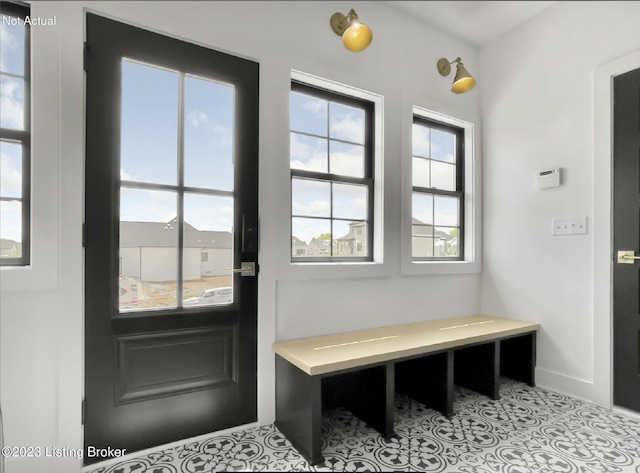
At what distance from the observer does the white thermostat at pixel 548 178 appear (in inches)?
102

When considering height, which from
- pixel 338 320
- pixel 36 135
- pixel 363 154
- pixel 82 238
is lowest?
pixel 338 320

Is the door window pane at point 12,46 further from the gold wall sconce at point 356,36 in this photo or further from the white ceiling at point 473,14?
the white ceiling at point 473,14

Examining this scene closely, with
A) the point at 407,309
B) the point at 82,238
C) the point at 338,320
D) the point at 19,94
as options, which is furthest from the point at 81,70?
the point at 407,309

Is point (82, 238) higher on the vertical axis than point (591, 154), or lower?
lower

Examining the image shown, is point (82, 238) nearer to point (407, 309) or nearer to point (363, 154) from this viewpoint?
point (363, 154)

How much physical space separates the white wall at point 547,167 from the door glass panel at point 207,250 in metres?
2.38

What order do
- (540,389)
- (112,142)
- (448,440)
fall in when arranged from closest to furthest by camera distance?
(112,142), (448,440), (540,389)

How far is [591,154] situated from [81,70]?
127 inches

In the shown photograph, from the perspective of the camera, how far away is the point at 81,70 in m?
1.65

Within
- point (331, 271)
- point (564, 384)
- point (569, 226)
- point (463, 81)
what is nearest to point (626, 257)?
point (569, 226)

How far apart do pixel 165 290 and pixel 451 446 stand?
1.81m

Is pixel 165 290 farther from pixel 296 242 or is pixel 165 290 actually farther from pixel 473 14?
pixel 473 14

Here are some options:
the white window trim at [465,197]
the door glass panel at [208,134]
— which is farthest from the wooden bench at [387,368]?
the door glass panel at [208,134]

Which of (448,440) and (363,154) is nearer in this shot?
(448,440)
